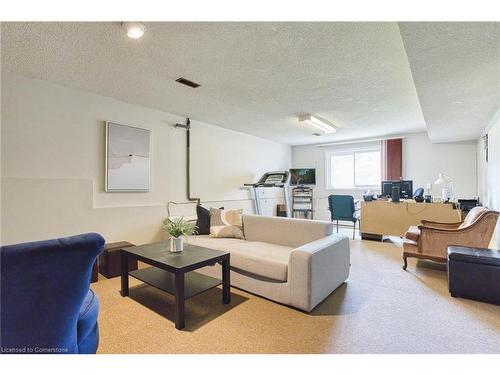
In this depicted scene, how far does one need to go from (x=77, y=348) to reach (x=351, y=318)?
192cm

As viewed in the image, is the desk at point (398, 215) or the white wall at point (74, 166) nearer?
the white wall at point (74, 166)

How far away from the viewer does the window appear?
6.39 m

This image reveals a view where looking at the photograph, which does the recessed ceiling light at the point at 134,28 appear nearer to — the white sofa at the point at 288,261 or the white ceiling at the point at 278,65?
the white ceiling at the point at 278,65

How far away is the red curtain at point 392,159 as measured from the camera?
19.2 ft

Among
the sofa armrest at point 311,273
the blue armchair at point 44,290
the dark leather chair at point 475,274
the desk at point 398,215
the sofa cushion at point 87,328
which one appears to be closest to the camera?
the blue armchair at point 44,290

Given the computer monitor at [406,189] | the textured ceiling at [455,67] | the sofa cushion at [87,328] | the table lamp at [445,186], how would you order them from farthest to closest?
the computer monitor at [406,189] → the table lamp at [445,186] → the textured ceiling at [455,67] → the sofa cushion at [87,328]

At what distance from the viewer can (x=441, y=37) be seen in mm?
1555

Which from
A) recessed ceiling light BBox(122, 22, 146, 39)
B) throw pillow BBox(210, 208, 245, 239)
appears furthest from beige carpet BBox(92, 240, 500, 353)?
recessed ceiling light BBox(122, 22, 146, 39)

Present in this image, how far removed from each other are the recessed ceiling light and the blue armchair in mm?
1645

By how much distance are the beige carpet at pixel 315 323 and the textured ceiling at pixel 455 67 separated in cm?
205

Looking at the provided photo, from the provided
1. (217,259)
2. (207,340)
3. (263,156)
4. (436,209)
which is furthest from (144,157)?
(436,209)

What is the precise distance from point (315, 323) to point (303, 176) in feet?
17.9

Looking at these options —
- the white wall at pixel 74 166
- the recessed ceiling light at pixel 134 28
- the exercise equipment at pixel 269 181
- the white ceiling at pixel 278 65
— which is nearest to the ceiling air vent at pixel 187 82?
the white ceiling at pixel 278 65

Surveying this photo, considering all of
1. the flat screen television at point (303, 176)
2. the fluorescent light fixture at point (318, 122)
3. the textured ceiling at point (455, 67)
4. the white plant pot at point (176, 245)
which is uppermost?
the fluorescent light fixture at point (318, 122)
